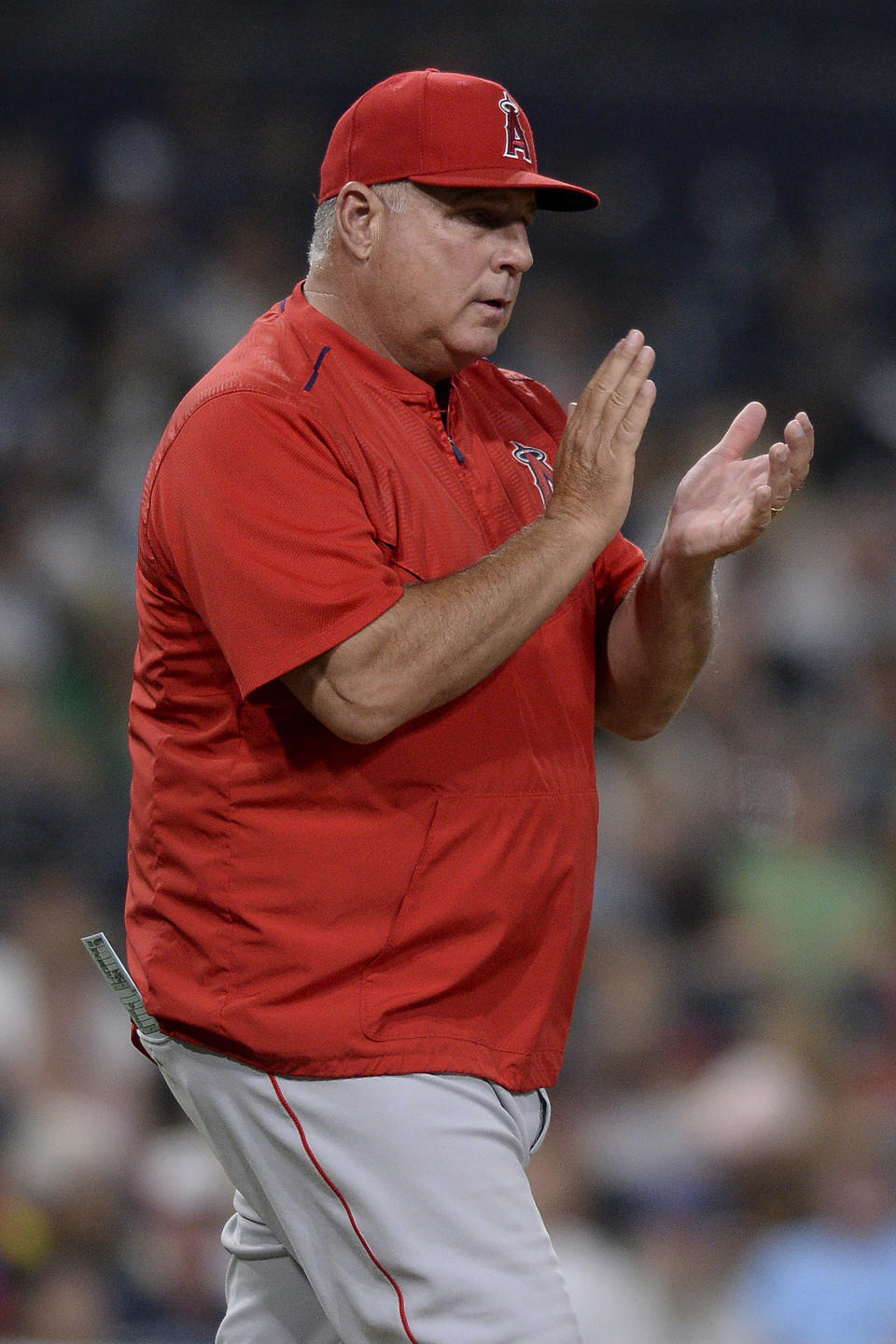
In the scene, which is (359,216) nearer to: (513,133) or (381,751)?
(513,133)

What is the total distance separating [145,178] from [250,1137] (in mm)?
5495

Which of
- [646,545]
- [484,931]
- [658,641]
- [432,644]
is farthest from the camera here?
[646,545]

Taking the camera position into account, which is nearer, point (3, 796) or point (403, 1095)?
point (403, 1095)

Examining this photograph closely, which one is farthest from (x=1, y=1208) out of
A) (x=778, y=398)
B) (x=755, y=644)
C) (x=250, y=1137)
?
(x=778, y=398)

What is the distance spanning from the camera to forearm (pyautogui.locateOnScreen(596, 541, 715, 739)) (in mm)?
2209

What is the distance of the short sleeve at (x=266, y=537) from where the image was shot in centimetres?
181

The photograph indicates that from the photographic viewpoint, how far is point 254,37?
6.75 metres

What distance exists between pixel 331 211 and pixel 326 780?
2.40 feet

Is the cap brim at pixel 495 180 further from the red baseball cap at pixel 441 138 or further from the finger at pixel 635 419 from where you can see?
the finger at pixel 635 419

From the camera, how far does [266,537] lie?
1.83 meters

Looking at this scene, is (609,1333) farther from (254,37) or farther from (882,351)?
(254,37)

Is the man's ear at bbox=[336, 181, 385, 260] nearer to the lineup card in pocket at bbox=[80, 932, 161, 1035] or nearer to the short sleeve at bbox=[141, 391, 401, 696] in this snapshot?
the short sleeve at bbox=[141, 391, 401, 696]

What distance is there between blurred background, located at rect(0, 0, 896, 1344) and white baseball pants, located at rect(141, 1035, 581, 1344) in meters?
1.92

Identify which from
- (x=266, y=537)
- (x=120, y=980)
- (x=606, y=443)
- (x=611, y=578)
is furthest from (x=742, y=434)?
(x=120, y=980)
